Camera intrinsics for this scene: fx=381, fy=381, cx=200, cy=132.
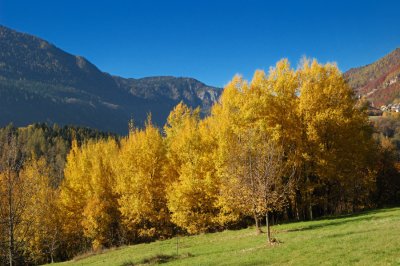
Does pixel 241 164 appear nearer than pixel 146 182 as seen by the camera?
Yes

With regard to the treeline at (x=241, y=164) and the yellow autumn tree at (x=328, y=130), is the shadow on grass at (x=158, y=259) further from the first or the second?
the yellow autumn tree at (x=328, y=130)

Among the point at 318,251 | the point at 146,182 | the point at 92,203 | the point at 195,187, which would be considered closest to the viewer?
the point at 318,251

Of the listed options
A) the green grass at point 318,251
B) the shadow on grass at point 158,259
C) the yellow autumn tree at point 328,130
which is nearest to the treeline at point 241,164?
the yellow autumn tree at point 328,130

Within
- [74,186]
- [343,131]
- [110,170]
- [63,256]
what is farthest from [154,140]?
[63,256]

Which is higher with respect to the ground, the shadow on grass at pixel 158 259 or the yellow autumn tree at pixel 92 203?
the yellow autumn tree at pixel 92 203

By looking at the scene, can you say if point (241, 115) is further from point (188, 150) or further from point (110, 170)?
point (110, 170)

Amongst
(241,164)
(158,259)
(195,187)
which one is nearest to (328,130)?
(241,164)

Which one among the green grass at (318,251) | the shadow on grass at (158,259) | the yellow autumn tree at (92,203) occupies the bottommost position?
the shadow on grass at (158,259)

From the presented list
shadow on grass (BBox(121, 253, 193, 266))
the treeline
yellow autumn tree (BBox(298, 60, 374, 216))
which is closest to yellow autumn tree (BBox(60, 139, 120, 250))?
the treeline

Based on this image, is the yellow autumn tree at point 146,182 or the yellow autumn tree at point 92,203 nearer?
the yellow autumn tree at point 146,182

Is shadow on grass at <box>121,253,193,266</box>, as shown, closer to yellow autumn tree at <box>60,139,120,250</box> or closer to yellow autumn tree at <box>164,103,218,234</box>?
yellow autumn tree at <box>164,103,218,234</box>

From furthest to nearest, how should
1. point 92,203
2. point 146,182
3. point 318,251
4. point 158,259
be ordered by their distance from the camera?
1. point 92,203
2. point 146,182
3. point 158,259
4. point 318,251

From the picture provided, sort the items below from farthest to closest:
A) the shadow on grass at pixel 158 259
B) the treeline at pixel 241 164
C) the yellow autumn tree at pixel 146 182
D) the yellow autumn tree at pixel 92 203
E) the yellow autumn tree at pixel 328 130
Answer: the yellow autumn tree at pixel 92 203
the yellow autumn tree at pixel 146 182
the yellow autumn tree at pixel 328 130
the treeline at pixel 241 164
the shadow on grass at pixel 158 259

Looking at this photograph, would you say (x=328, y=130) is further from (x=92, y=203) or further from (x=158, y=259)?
(x=92, y=203)
